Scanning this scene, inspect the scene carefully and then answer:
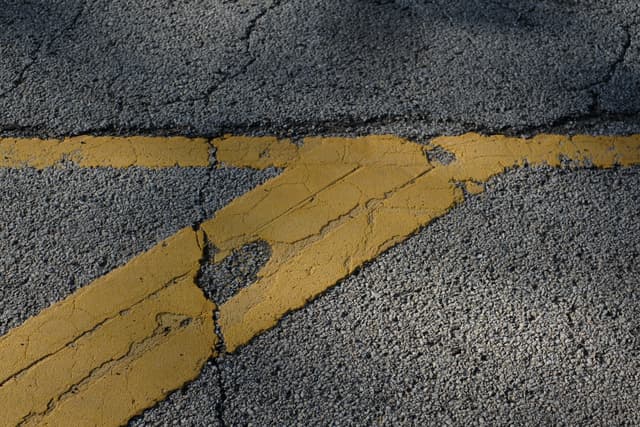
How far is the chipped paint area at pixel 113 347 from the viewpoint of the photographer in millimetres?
2113

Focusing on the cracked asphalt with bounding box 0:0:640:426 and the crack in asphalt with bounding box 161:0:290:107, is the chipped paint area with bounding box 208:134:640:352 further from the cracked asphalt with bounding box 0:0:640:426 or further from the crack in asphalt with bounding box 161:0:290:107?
the crack in asphalt with bounding box 161:0:290:107

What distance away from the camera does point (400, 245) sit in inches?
99.0

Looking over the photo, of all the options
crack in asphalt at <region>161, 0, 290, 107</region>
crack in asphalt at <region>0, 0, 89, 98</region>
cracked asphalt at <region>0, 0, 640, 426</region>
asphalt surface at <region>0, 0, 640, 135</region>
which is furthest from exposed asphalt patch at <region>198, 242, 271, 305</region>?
crack in asphalt at <region>0, 0, 89, 98</region>

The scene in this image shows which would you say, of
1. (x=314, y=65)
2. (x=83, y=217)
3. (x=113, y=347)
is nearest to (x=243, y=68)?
(x=314, y=65)

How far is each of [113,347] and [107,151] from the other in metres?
0.79

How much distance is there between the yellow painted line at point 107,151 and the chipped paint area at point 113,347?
405mm

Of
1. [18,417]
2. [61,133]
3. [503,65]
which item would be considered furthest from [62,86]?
[503,65]

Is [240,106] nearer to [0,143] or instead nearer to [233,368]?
[0,143]

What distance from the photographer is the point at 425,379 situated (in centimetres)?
216

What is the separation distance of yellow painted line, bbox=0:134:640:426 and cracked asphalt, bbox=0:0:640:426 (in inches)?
2.1

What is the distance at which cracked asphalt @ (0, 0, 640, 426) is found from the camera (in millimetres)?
2148

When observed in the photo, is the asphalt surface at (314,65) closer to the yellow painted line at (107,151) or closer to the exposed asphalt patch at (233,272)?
the yellow painted line at (107,151)

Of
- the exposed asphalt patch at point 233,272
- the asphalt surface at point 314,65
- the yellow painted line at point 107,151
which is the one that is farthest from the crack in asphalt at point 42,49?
the exposed asphalt patch at point 233,272

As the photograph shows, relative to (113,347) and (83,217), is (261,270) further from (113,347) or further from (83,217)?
(83,217)
